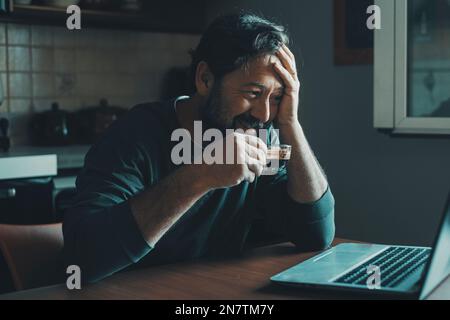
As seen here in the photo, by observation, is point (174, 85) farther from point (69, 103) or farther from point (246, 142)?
point (246, 142)

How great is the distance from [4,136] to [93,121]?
1.65 ft

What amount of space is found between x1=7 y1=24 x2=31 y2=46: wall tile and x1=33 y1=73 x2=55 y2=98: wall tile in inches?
6.5

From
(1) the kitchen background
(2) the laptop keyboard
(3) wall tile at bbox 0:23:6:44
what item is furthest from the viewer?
(3) wall tile at bbox 0:23:6:44

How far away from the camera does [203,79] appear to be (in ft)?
5.52

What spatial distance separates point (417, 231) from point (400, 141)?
39 centimetres

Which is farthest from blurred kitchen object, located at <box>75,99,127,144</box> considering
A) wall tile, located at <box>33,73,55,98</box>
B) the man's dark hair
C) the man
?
the man's dark hair

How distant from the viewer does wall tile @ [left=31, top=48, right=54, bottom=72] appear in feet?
10.5

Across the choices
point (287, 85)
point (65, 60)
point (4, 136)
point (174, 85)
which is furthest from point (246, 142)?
point (174, 85)

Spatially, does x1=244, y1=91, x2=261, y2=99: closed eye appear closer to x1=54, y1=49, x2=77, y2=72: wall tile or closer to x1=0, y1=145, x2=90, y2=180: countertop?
x1=0, y1=145, x2=90, y2=180: countertop

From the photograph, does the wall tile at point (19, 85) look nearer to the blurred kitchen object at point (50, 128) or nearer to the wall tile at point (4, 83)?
the wall tile at point (4, 83)

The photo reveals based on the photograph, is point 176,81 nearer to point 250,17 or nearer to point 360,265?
point 250,17

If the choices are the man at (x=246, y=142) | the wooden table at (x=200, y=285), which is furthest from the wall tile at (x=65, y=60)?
the wooden table at (x=200, y=285)

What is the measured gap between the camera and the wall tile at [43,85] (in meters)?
3.20

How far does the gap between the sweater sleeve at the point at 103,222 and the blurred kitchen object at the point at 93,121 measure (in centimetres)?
188
